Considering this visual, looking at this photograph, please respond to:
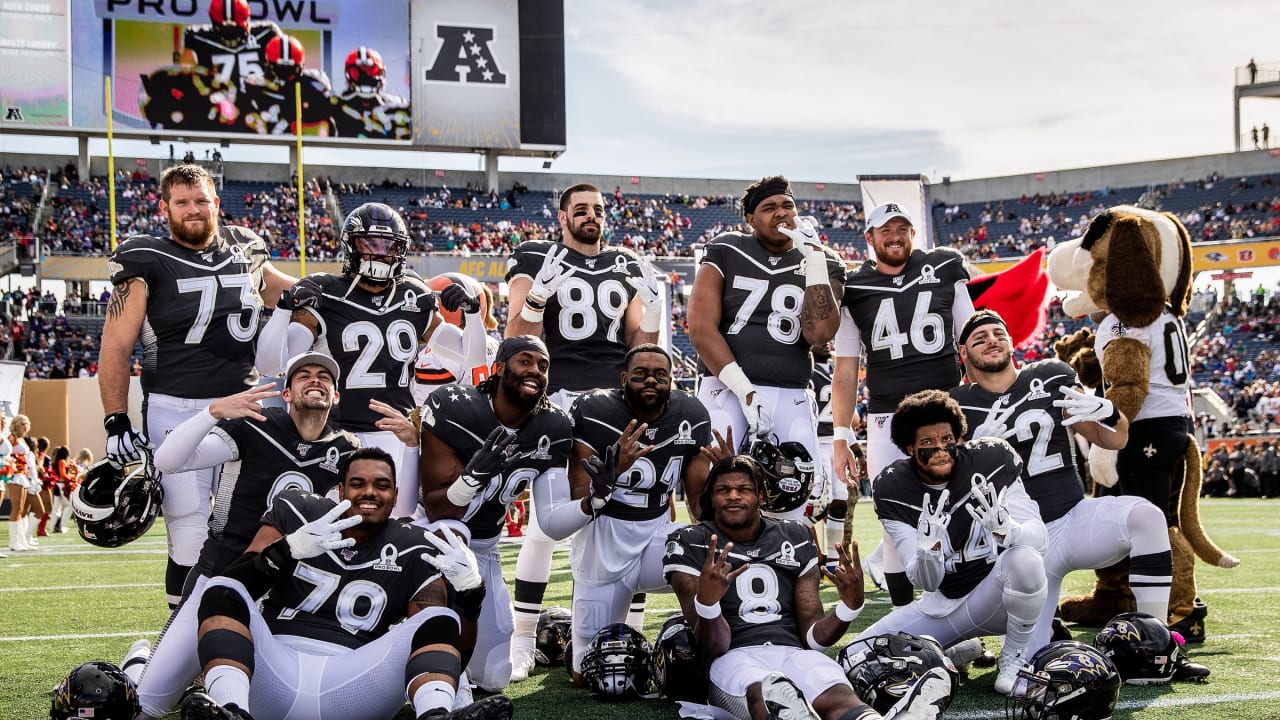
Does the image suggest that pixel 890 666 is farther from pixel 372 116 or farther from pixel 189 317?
pixel 372 116

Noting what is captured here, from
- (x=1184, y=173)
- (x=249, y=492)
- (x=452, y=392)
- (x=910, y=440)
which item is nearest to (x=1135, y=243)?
(x=910, y=440)

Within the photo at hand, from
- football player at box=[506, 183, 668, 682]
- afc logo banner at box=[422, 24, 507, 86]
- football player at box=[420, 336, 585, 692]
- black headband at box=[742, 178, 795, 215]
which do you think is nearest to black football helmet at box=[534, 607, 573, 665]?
football player at box=[506, 183, 668, 682]

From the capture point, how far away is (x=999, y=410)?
18.1 ft

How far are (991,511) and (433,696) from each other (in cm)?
236

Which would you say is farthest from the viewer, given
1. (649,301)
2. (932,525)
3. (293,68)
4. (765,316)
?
(293,68)

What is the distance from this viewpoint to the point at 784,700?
3.93m

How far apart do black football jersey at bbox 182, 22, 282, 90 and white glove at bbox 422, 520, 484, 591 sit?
106 ft

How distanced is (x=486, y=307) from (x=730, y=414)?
3.41m

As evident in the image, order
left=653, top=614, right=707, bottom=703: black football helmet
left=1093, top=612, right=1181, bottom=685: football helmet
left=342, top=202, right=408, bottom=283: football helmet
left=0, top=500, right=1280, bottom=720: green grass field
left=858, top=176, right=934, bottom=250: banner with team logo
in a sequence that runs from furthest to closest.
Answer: left=858, top=176, right=934, bottom=250: banner with team logo → left=342, top=202, right=408, bottom=283: football helmet → left=1093, top=612, right=1181, bottom=685: football helmet → left=0, top=500, right=1280, bottom=720: green grass field → left=653, top=614, right=707, bottom=703: black football helmet

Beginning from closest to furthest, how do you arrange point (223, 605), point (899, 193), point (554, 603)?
point (223, 605) < point (554, 603) < point (899, 193)

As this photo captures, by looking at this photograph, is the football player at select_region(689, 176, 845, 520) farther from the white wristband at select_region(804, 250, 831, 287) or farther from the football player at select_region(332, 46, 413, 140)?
the football player at select_region(332, 46, 413, 140)

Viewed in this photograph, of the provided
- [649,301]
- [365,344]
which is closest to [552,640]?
[365,344]

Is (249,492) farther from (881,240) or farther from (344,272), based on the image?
(881,240)

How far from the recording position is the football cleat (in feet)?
12.8
